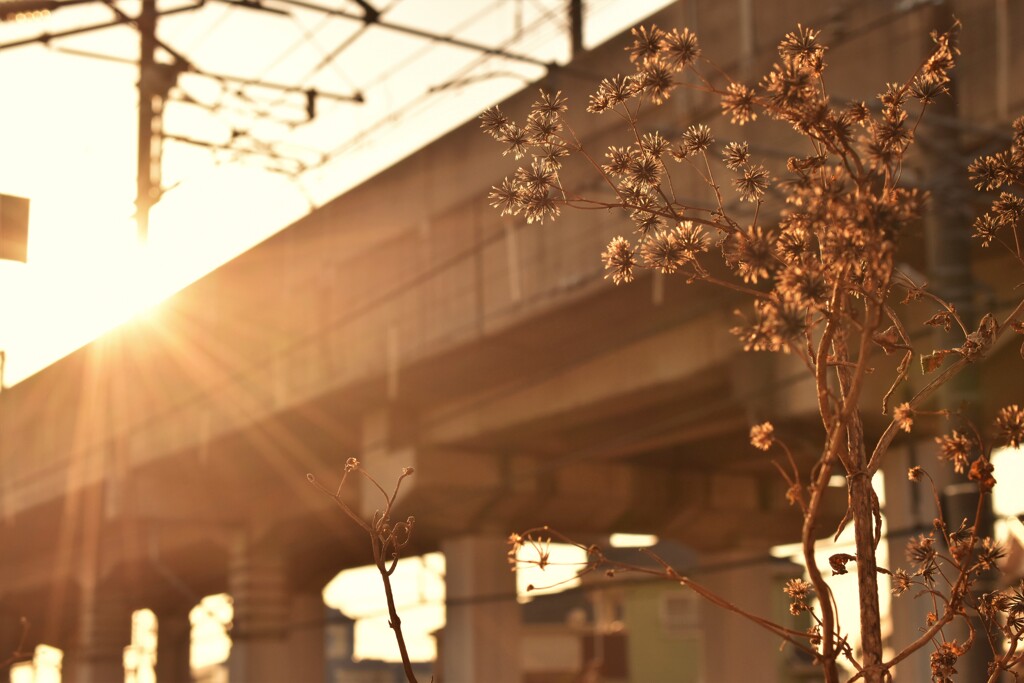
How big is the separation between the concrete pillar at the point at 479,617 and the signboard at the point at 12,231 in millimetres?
20908

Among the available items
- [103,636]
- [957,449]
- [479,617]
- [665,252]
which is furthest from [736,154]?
[103,636]

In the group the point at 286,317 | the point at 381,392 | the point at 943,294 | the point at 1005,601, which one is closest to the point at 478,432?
the point at 381,392

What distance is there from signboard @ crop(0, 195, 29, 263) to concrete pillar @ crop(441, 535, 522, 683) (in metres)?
20.9

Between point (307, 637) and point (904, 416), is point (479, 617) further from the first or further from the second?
point (904, 416)

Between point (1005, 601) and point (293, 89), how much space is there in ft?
51.4

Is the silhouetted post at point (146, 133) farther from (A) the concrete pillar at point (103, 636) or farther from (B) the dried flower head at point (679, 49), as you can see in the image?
(A) the concrete pillar at point (103, 636)

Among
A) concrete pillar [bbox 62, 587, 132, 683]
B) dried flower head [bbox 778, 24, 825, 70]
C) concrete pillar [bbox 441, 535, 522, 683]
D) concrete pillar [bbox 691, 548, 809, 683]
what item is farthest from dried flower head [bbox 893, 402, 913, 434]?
concrete pillar [bbox 62, 587, 132, 683]

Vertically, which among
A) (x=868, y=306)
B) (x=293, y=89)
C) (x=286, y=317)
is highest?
(x=293, y=89)

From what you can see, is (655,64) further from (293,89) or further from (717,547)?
(717,547)

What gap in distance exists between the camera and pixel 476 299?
709 inches

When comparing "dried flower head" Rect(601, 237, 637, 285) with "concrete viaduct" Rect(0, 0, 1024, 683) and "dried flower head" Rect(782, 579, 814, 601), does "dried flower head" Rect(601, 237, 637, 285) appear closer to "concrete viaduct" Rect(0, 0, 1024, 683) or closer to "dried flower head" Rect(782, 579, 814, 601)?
"dried flower head" Rect(782, 579, 814, 601)

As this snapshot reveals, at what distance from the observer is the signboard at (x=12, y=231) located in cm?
555

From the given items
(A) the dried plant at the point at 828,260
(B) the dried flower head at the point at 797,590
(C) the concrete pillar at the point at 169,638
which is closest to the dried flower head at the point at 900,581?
(A) the dried plant at the point at 828,260

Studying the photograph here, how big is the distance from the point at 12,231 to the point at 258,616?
96.2 ft
